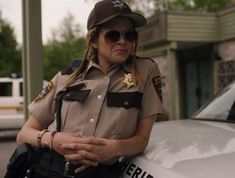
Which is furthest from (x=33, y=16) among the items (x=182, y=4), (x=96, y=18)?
(x=182, y=4)

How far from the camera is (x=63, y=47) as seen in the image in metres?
48.0

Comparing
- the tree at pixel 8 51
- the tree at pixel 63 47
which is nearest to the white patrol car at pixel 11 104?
the tree at pixel 8 51

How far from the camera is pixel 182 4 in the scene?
79.9 feet

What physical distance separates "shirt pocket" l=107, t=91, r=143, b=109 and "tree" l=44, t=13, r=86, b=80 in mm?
40254

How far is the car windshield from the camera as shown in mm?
3506

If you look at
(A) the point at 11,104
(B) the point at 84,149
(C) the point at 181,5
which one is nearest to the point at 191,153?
(B) the point at 84,149

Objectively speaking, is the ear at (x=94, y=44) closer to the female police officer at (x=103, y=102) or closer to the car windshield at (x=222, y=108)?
the female police officer at (x=103, y=102)

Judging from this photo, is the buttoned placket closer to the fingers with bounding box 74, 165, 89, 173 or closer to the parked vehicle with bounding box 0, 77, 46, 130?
the fingers with bounding box 74, 165, 89, 173

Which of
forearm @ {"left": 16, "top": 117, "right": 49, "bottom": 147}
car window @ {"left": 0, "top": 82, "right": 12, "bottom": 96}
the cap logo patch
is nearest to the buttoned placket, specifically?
forearm @ {"left": 16, "top": 117, "right": 49, "bottom": 147}

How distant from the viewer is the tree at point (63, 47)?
1784 inches

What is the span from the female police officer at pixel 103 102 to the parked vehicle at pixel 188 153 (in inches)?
4.0

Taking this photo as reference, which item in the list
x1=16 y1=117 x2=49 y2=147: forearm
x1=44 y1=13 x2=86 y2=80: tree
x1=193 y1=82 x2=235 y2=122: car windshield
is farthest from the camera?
x1=44 y1=13 x2=86 y2=80: tree

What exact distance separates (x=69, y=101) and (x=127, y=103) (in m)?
0.28

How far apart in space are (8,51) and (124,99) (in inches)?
1474
